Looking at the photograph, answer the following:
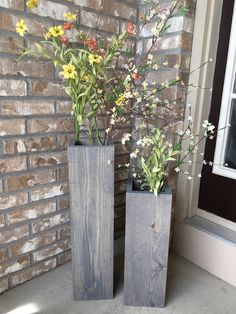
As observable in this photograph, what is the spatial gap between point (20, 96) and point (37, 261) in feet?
2.74

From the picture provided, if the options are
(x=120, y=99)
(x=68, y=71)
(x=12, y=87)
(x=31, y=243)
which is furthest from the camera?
(x=31, y=243)

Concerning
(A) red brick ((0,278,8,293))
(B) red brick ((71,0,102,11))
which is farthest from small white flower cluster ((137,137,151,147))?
(A) red brick ((0,278,8,293))

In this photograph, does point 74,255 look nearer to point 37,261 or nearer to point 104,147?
point 37,261

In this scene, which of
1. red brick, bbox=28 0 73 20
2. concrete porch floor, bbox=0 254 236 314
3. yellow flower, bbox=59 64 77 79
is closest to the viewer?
yellow flower, bbox=59 64 77 79

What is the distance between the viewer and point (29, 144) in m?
1.27

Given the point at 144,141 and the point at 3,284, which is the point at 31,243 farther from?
the point at 144,141

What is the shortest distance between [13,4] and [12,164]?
65cm

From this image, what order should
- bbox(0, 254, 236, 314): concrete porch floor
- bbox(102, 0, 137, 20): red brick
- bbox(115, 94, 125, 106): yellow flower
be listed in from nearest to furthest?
bbox(115, 94, 125, 106): yellow flower < bbox(0, 254, 236, 314): concrete porch floor < bbox(102, 0, 137, 20): red brick

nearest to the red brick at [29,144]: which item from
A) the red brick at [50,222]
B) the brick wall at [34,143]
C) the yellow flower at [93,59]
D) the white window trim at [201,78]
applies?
the brick wall at [34,143]

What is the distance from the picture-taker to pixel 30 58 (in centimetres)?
119

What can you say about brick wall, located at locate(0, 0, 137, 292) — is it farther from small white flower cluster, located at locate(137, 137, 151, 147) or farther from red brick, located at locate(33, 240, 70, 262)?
small white flower cluster, located at locate(137, 137, 151, 147)

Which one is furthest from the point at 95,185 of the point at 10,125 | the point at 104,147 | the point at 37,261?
the point at 37,261

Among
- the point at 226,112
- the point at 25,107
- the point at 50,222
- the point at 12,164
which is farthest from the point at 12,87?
the point at 226,112

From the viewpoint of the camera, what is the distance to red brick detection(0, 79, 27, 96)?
1138 mm
